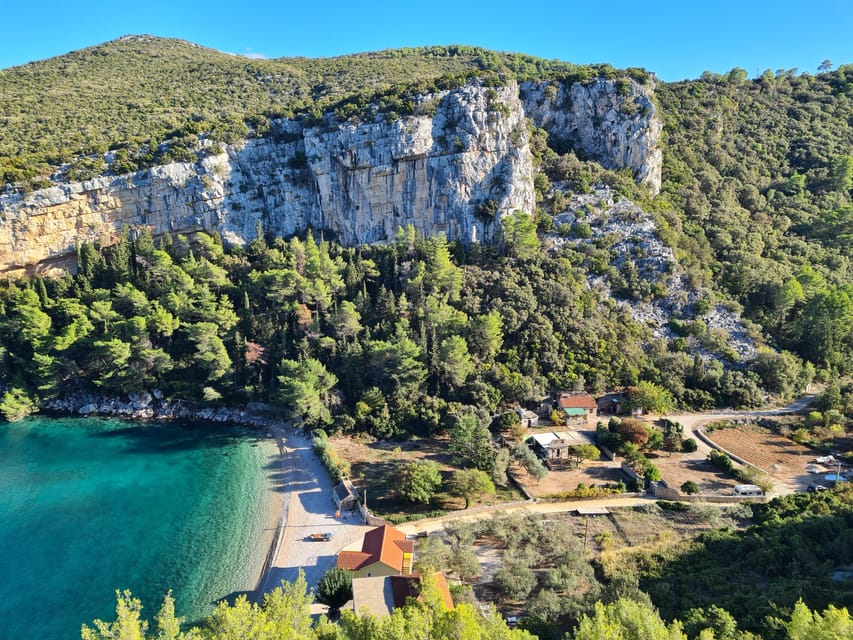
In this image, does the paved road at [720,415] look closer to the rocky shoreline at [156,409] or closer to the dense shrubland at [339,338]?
the dense shrubland at [339,338]

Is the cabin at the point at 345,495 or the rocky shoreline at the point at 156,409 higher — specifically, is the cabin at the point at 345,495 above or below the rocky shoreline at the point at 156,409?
below

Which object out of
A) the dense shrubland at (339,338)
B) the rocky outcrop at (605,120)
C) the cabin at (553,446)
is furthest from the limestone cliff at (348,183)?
the cabin at (553,446)

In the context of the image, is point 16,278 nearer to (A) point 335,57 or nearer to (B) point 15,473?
(B) point 15,473

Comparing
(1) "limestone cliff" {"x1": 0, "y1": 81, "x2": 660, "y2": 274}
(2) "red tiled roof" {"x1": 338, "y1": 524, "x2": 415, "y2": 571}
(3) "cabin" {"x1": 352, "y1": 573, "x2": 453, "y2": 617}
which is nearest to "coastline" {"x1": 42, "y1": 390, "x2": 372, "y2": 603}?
(2) "red tiled roof" {"x1": 338, "y1": 524, "x2": 415, "y2": 571}

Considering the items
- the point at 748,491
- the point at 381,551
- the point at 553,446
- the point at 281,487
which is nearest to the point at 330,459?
the point at 281,487

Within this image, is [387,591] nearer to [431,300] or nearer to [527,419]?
[527,419]

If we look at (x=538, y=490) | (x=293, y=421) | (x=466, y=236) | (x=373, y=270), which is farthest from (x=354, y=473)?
(x=466, y=236)
